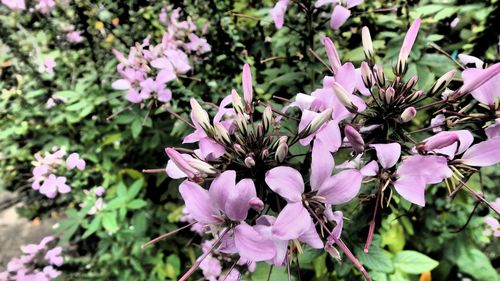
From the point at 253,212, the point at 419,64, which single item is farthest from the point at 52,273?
the point at 419,64

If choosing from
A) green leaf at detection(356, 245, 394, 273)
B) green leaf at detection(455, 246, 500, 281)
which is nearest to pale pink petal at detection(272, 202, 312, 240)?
green leaf at detection(356, 245, 394, 273)

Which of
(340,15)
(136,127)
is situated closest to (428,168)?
(340,15)

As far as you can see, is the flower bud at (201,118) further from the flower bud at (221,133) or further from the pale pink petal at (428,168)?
the pale pink petal at (428,168)

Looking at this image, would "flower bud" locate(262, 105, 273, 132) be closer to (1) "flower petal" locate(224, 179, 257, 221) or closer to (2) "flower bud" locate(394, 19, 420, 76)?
(1) "flower petal" locate(224, 179, 257, 221)

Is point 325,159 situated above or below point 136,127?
above

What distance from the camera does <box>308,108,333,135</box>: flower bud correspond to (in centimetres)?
69

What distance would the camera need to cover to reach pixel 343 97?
68cm

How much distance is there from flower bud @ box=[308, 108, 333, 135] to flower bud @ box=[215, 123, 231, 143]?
0.15 m

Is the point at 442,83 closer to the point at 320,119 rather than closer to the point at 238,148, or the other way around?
the point at 320,119

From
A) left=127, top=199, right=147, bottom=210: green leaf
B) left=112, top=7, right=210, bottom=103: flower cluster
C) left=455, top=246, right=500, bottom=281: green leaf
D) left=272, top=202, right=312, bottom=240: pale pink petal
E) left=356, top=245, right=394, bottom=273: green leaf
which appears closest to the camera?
left=272, top=202, right=312, bottom=240: pale pink petal

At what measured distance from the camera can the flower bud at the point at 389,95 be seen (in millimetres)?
707

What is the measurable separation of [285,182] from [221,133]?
0.15m

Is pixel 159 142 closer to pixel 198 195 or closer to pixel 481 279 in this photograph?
pixel 198 195

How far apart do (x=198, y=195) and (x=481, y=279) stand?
2301 mm
